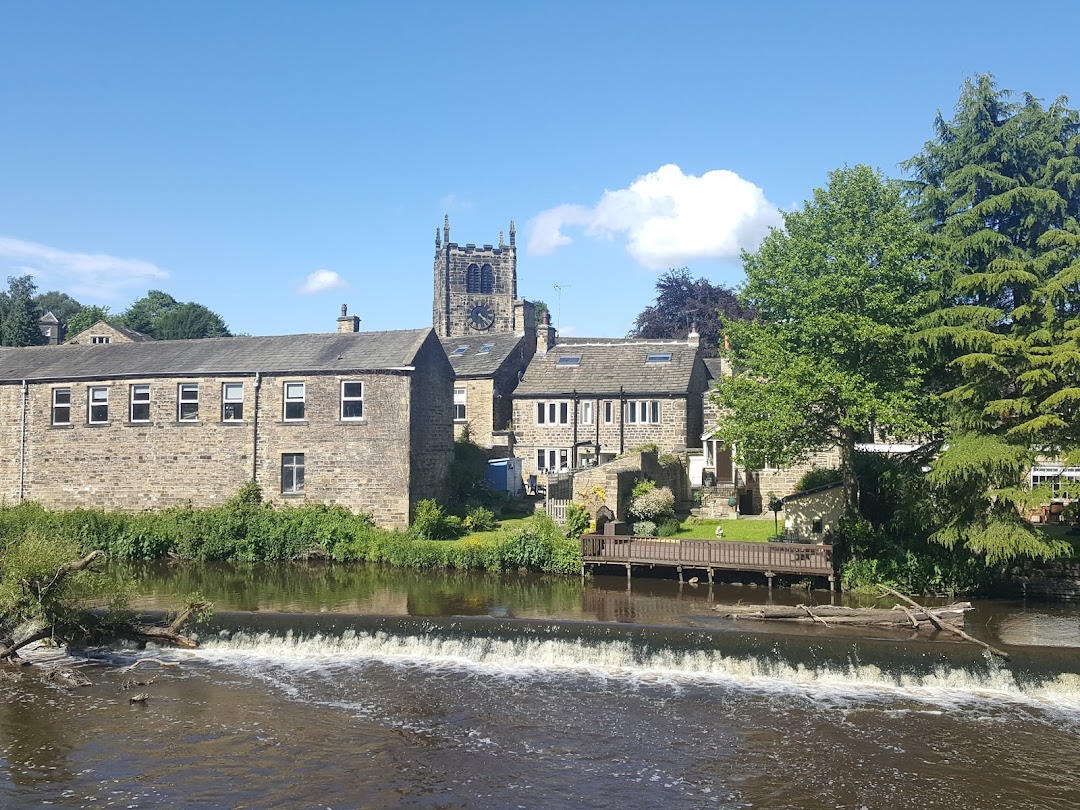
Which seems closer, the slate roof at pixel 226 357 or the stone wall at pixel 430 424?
the stone wall at pixel 430 424

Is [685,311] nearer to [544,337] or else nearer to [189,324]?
[544,337]

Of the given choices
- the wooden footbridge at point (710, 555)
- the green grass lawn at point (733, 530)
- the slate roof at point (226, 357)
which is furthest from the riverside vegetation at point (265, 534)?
the slate roof at point (226, 357)

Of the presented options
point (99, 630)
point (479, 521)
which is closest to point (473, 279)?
point (479, 521)

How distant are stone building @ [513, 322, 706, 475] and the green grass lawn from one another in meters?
9.93

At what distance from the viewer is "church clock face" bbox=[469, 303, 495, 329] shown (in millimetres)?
96750

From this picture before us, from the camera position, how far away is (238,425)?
34.9 metres

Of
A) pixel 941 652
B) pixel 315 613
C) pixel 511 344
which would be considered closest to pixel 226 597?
pixel 315 613

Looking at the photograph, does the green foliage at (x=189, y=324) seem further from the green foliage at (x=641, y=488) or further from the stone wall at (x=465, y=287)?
the green foliage at (x=641, y=488)

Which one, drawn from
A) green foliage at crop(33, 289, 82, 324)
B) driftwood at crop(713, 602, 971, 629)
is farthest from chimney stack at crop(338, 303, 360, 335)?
green foliage at crop(33, 289, 82, 324)

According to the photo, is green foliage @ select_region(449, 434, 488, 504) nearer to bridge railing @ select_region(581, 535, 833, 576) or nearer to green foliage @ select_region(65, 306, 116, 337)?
bridge railing @ select_region(581, 535, 833, 576)

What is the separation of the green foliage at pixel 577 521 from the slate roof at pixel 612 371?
14245 millimetres

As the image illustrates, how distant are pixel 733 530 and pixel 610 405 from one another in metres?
14.7

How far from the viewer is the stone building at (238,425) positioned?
3369 cm

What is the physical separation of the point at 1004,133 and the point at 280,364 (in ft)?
91.7
